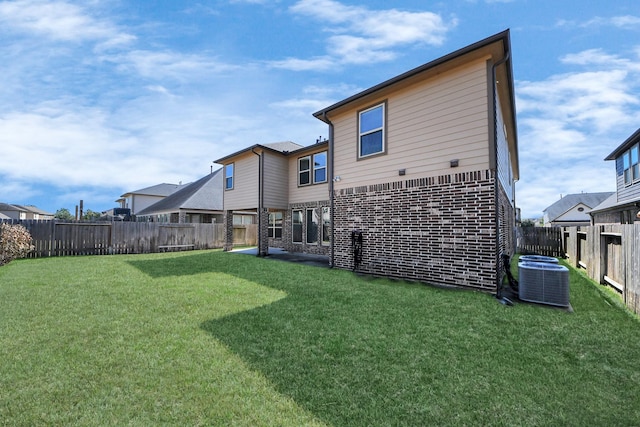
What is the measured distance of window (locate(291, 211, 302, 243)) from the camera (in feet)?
44.7

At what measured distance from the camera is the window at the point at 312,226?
12.9m

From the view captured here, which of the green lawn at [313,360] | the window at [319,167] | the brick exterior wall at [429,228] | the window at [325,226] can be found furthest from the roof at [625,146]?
the window at [325,226]

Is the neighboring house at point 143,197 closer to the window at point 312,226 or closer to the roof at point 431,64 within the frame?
the window at point 312,226

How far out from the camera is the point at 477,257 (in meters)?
5.99

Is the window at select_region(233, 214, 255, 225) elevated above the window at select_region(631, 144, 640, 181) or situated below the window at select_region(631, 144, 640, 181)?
below

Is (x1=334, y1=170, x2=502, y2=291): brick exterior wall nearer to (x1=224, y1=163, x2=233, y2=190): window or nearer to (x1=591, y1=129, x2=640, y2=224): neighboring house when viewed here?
(x1=224, y1=163, x2=233, y2=190): window

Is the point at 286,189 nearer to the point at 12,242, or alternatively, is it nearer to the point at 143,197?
the point at 12,242

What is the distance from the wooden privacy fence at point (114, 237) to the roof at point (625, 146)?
74.1 feet

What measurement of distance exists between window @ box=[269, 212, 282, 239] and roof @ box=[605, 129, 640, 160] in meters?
17.8

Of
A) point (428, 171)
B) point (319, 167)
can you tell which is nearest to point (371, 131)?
point (428, 171)

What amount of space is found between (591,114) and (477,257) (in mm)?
11131

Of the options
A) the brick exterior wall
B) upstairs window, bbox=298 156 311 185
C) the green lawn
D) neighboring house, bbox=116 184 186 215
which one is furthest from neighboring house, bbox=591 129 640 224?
neighboring house, bbox=116 184 186 215

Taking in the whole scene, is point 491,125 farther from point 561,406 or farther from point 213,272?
point 213,272

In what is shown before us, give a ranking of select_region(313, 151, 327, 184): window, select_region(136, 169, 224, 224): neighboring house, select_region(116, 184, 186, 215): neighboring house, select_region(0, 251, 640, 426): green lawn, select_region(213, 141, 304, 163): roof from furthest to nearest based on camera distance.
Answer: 1. select_region(116, 184, 186, 215): neighboring house
2. select_region(136, 169, 224, 224): neighboring house
3. select_region(213, 141, 304, 163): roof
4. select_region(313, 151, 327, 184): window
5. select_region(0, 251, 640, 426): green lawn
